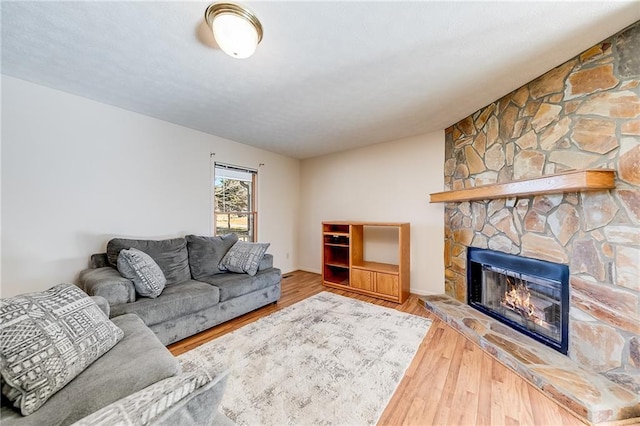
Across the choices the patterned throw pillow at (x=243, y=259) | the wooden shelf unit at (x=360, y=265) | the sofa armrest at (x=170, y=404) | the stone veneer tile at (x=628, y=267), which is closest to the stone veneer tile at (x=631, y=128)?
the stone veneer tile at (x=628, y=267)

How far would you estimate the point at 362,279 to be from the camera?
3535 mm

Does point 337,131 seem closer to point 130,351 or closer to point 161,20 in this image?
point 161,20

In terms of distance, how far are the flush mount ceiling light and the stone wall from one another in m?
2.34

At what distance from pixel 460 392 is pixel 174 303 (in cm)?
239

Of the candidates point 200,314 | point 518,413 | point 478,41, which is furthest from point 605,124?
point 200,314

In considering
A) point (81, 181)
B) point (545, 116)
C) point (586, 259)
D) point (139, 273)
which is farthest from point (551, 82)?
point (81, 181)

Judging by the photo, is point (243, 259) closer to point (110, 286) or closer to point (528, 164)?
point (110, 286)

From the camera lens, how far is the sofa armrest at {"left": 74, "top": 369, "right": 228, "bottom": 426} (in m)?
0.50

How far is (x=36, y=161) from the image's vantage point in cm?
215

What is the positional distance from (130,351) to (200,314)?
115 centimetres

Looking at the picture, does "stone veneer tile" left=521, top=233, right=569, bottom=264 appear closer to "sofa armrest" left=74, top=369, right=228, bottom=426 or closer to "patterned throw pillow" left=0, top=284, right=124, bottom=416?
"sofa armrest" left=74, top=369, right=228, bottom=426

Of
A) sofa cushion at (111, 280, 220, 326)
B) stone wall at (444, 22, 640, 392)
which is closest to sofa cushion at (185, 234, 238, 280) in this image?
sofa cushion at (111, 280, 220, 326)

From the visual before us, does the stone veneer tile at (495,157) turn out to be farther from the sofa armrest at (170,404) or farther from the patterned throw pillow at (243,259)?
the sofa armrest at (170,404)

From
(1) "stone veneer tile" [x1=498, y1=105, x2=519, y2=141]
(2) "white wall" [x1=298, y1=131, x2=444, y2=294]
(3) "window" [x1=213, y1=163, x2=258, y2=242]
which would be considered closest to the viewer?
(1) "stone veneer tile" [x1=498, y1=105, x2=519, y2=141]
